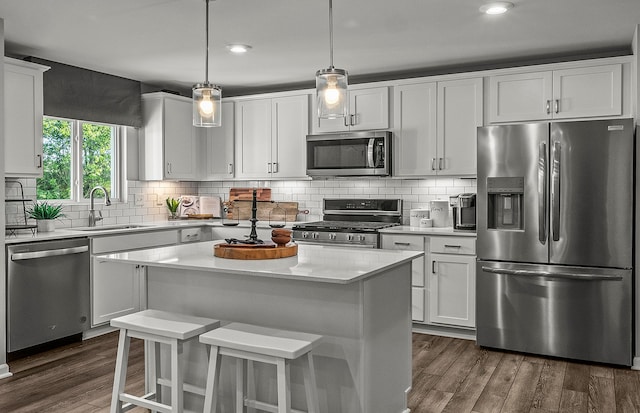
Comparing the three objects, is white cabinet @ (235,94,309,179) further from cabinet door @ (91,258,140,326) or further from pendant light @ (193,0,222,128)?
pendant light @ (193,0,222,128)

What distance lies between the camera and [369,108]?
5.20 m

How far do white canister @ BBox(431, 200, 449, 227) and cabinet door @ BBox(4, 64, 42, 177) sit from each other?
326 centimetres

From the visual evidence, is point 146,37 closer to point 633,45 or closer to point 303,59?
point 303,59

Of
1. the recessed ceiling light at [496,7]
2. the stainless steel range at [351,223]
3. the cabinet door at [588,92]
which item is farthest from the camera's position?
the stainless steel range at [351,223]

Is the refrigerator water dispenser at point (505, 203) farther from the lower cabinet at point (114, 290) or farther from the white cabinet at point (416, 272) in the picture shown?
the lower cabinet at point (114, 290)

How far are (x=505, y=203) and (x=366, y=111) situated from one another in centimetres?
162

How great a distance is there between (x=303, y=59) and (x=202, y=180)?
2.05 metres

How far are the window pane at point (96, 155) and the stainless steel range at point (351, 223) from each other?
1967 millimetres

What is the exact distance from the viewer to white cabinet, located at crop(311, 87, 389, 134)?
5133 mm

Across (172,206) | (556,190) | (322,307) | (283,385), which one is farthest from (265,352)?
(172,206)

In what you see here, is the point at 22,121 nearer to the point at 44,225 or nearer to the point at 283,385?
the point at 44,225

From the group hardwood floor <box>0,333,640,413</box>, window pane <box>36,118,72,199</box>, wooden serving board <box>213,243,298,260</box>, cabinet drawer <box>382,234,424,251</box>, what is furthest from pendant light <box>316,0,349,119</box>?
window pane <box>36,118,72,199</box>

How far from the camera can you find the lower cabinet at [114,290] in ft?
15.1

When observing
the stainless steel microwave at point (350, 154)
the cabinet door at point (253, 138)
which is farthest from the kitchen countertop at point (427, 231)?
the cabinet door at point (253, 138)
